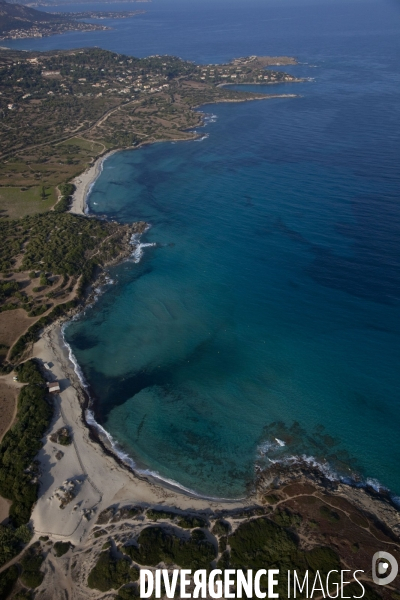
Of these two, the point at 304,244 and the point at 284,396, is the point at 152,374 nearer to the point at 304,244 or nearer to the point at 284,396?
the point at 284,396

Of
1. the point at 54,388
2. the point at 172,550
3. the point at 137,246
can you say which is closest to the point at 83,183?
the point at 137,246

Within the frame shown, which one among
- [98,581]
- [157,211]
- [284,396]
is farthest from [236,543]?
[157,211]

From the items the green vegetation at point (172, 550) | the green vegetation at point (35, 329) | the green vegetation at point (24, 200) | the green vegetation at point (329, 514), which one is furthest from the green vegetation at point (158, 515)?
the green vegetation at point (24, 200)

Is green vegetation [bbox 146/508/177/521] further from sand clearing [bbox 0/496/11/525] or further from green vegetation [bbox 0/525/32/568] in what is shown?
sand clearing [bbox 0/496/11/525]

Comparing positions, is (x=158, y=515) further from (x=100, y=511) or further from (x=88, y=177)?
(x=88, y=177)

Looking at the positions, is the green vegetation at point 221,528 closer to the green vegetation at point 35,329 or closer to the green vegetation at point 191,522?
the green vegetation at point 191,522
